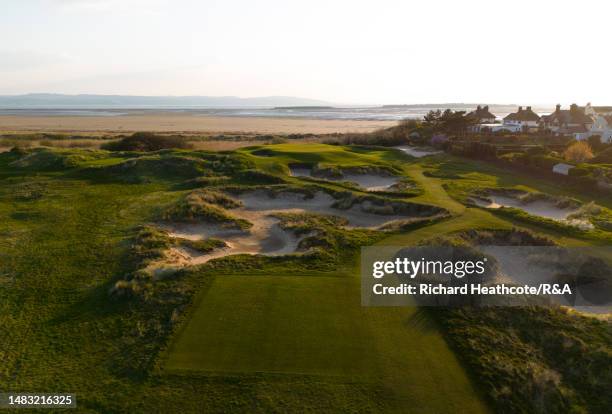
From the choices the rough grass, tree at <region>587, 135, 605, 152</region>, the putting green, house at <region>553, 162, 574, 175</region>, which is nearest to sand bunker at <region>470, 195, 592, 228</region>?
house at <region>553, 162, 574, 175</region>

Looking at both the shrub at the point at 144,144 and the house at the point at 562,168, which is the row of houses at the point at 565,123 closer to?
the house at the point at 562,168

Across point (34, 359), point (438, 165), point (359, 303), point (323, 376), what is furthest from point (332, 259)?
point (438, 165)

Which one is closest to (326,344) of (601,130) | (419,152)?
(419,152)

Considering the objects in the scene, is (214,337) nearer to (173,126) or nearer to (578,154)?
(578,154)

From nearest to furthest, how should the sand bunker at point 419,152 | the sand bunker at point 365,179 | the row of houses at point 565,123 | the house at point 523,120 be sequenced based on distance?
the sand bunker at point 365,179, the sand bunker at point 419,152, the row of houses at point 565,123, the house at point 523,120

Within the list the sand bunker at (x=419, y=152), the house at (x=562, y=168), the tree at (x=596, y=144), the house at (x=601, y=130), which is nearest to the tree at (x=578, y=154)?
the house at (x=562, y=168)

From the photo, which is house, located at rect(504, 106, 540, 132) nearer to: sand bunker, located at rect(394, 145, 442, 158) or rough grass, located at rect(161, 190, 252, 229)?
sand bunker, located at rect(394, 145, 442, 158)
